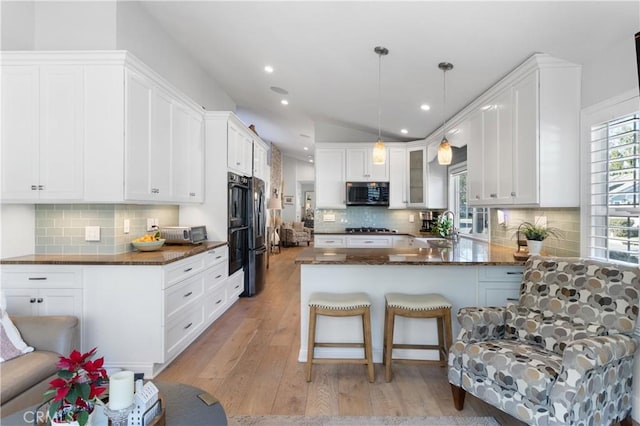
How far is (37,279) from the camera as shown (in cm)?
239

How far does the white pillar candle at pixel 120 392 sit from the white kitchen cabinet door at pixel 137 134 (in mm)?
1801

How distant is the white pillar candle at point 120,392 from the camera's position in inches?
44.0

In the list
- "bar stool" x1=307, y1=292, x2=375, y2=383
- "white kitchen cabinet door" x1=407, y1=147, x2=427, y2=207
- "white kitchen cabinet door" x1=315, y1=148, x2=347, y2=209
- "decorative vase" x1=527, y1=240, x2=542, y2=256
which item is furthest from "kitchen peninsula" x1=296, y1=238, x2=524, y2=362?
"white kitchen cabinet door" x1=315, y1=148, x2=347, y2=209

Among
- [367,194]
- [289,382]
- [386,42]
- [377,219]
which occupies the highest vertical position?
[386,42]

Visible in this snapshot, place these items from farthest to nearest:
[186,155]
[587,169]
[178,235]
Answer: [186,155], [178,235], [587,169]

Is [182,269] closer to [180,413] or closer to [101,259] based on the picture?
[101,259]

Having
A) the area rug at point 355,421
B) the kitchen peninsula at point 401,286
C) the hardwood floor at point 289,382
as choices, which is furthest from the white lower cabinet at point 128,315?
the kitchen peninsula at point 401,286

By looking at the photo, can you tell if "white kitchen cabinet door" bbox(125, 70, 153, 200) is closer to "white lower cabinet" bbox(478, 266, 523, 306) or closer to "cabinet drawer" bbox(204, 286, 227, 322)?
"cabinet drawer" bbox(204, 286, 227, 322)

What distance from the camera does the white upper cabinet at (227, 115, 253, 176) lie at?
161 inches

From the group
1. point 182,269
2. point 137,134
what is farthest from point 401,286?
point 137,134

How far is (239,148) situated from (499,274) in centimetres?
342

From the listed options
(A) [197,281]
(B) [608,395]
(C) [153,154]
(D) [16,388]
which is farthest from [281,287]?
(B) [608,395]

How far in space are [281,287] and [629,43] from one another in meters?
4.81

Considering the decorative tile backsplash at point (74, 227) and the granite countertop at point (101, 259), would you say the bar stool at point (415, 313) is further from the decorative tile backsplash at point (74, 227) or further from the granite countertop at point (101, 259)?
the decorative tile backsplash at point (74, 227)
